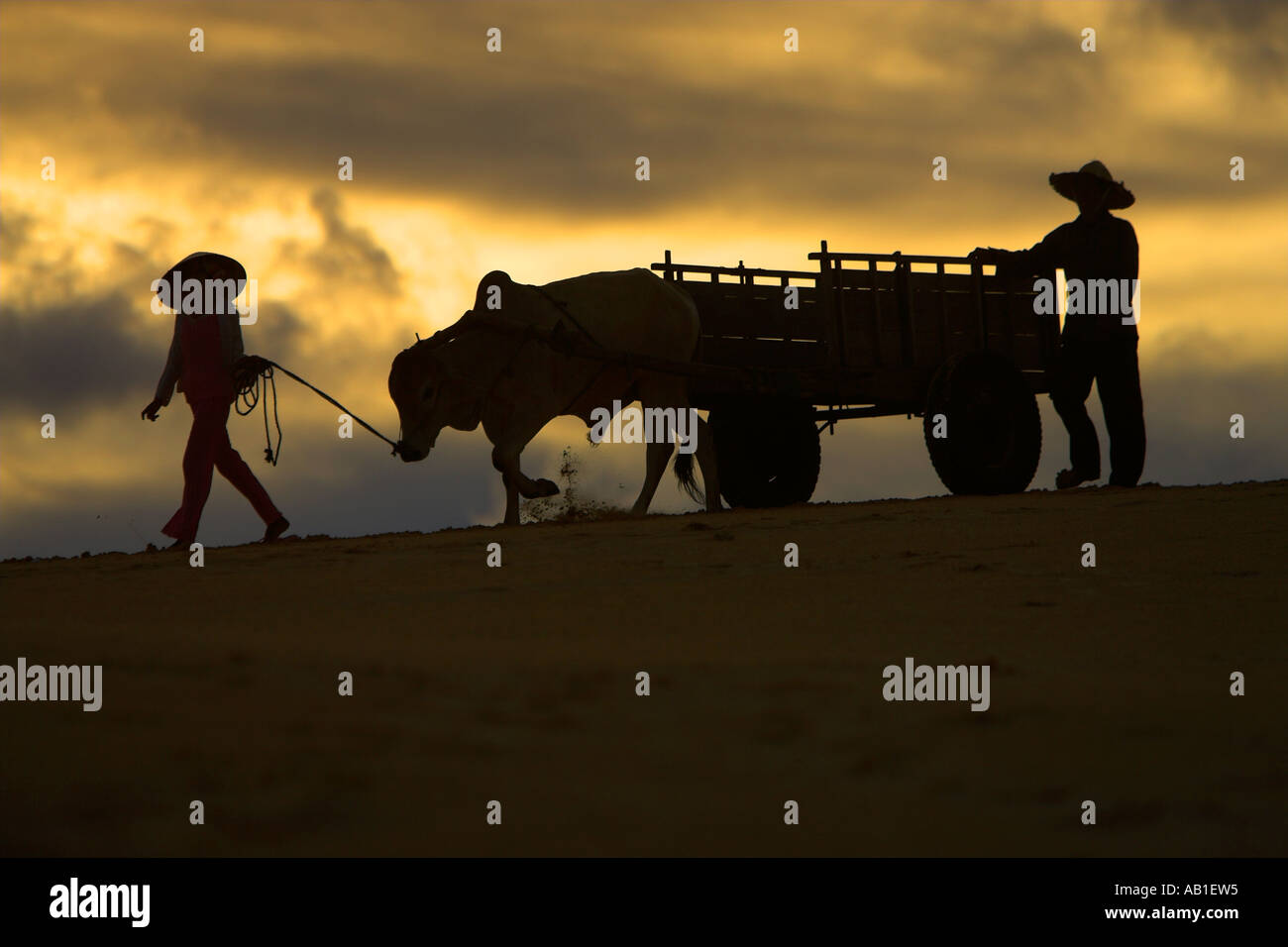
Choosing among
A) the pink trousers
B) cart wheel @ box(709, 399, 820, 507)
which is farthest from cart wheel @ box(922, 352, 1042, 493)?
the pink trousers

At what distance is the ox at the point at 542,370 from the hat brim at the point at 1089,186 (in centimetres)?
303

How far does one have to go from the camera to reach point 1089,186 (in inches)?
535

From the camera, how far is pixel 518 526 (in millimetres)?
12461

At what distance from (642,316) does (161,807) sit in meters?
9.68

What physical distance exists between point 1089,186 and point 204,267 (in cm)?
670

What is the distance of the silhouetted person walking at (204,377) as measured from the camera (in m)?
11.8

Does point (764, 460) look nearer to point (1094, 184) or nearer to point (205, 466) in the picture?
point (1094, 184)

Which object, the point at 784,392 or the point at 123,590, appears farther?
the point at 784,392

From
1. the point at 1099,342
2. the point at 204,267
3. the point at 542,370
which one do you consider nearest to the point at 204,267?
the point at 204,267

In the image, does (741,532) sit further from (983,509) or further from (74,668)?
(74,668)

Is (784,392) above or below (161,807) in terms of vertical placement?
above
